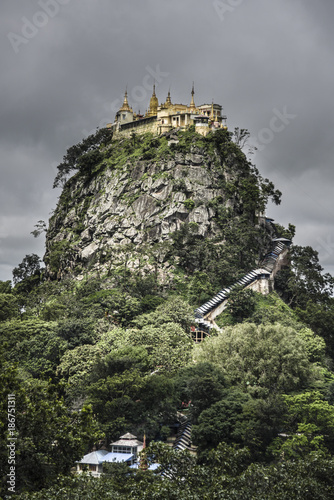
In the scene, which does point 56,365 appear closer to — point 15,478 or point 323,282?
point 15,478

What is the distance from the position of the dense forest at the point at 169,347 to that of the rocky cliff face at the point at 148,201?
23 centimetres

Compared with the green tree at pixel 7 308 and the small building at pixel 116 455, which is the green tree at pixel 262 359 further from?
the green tree at pixel 7 308

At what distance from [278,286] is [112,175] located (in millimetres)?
28062

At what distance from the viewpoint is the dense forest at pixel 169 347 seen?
99.9 ft

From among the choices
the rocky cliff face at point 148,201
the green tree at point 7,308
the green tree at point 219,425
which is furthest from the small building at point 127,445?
the rocky cliff face at point 148,201

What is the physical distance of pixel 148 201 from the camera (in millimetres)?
86438

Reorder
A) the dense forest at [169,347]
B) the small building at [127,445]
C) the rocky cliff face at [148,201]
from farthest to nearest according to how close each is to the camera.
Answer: the rocky cliff face at [148,201] < the small building at [127,445] < the dense forest at [169,347]

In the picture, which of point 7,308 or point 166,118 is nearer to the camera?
point 7,308

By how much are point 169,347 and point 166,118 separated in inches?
1844

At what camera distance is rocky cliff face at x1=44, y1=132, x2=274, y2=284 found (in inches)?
3285

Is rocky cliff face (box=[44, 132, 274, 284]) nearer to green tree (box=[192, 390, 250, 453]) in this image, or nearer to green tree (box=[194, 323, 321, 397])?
green tree (box=[194, 323, 321, 397])

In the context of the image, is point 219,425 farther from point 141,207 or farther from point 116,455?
point 141,207

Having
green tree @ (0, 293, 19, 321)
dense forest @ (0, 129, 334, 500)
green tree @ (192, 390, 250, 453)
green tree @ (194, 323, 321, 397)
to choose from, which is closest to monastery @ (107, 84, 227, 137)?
dense forest @ (0, 129, 334, 500)

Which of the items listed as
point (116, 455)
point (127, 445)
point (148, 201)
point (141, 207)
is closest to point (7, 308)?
point (141, 207)
